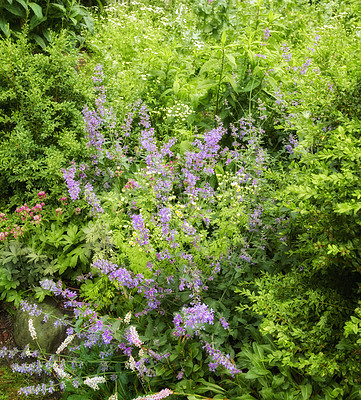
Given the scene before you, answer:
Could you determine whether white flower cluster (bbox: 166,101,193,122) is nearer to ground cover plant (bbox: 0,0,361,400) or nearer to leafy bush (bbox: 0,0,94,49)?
ground cover plant (bbox: 0,0,361,400)

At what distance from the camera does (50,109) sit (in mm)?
3654

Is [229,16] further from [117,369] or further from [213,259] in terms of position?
[117,369]

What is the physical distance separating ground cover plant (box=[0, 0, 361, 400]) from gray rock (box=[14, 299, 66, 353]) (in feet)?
0.48

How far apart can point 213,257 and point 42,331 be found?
1659 mm

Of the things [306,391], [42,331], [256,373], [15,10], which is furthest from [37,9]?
[306,391]

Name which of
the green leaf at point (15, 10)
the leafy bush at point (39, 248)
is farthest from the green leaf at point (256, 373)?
the green leaf at point (15, 10)

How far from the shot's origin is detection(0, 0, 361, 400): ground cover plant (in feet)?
6.74

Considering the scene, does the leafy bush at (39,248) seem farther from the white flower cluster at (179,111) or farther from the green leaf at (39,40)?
the green leaf at (39,40)

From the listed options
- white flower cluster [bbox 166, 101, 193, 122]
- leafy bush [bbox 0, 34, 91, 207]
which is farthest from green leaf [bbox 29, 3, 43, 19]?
white flower cluster [bbox 166, 101, 193, 122]

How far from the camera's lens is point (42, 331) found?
10.4 ft

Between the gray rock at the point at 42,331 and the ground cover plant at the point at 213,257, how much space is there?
15 centimetres

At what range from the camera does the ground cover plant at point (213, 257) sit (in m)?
2.05

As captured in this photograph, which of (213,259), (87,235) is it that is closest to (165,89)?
(87,235)

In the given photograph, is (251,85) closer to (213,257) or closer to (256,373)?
(213,257)
